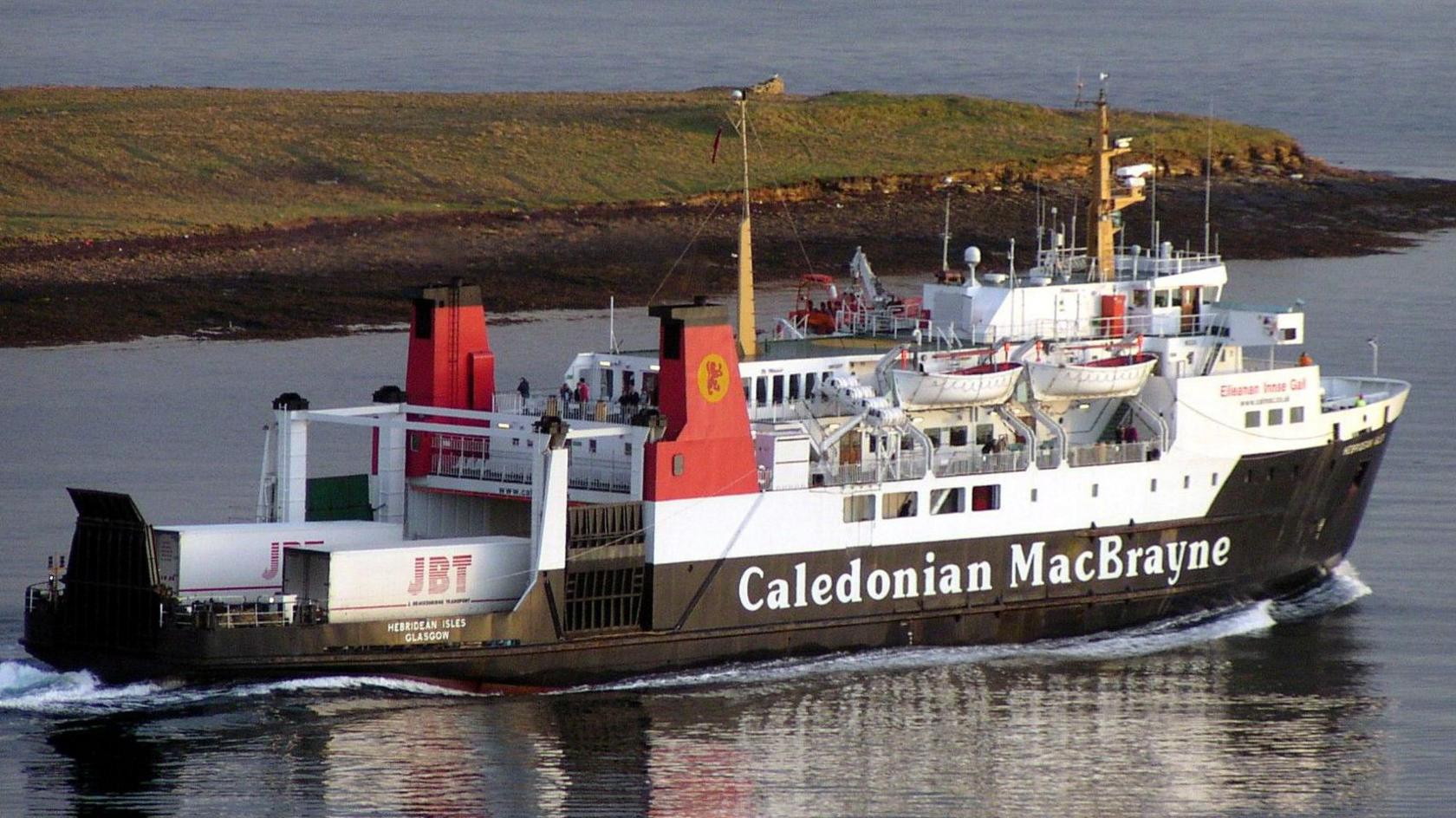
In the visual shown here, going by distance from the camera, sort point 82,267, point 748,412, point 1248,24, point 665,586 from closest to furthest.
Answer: point 665,586 → point 748,412 → point 82,267 → point 1248,24

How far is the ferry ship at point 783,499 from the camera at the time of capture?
105 feet

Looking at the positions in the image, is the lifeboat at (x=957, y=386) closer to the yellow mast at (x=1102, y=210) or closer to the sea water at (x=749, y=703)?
the sea water at (x=749, y=703)

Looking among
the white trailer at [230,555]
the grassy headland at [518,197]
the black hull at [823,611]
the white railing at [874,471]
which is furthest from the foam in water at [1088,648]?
the grassy headland at [518,197]

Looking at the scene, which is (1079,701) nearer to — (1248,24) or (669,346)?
(669,346)

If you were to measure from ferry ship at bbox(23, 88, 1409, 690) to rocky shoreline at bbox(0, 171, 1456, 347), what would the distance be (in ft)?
78.6

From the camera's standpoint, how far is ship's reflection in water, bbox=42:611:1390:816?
29.1 meters

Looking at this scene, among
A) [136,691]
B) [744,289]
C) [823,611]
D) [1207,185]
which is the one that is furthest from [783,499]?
[1207,185]

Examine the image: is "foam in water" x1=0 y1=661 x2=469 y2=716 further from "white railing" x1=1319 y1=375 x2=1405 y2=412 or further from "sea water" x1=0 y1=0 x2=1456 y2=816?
"white railing" x1=1319 y1=375 x2=1405 y2=412

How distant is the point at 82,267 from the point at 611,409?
31.5 metres

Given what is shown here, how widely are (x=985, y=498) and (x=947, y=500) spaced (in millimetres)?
519

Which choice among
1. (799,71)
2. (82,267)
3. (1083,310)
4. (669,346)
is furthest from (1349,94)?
(669,346)

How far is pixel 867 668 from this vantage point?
34.3 meters

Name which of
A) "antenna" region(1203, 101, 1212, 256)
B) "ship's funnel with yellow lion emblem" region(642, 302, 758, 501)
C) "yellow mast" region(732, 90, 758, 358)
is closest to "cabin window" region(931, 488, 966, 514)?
"ship's funnel with yellow lion emblem" region(642, 302, 758, 501)

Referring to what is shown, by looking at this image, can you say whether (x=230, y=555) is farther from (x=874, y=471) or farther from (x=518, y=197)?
(x=518, y=197)
